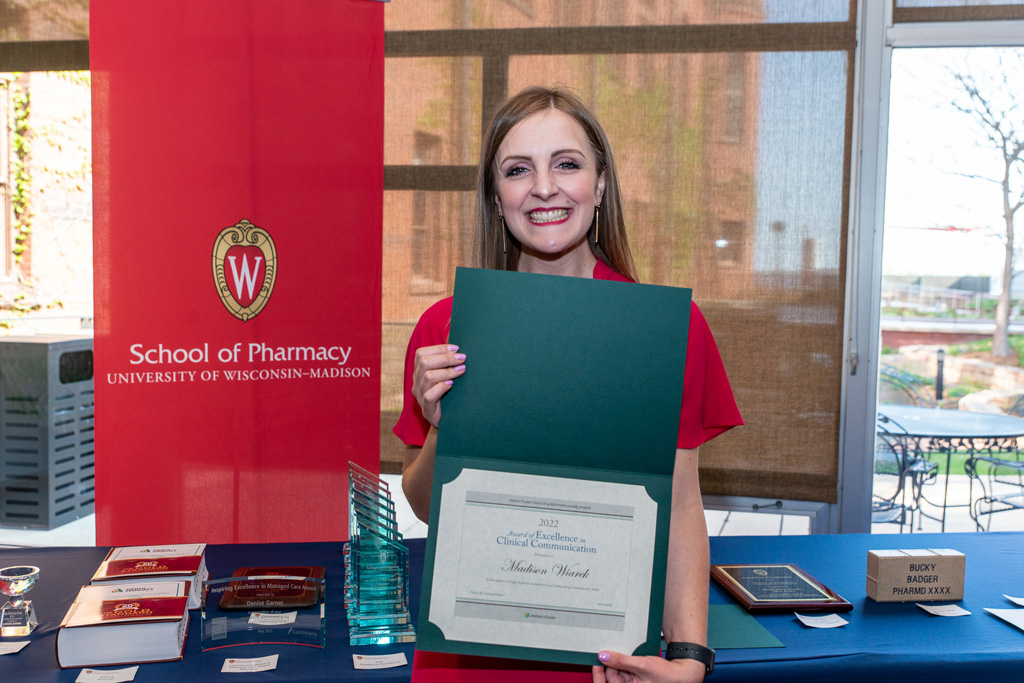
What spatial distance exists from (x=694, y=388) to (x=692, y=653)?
1.25 ft

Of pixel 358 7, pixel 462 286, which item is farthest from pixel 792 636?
pixel 358 7

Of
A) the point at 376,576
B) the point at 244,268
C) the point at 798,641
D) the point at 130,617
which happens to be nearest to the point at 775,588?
the point at 798,641

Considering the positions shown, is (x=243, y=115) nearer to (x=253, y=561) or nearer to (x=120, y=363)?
(x=120, y=363)

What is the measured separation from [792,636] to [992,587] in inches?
26.3

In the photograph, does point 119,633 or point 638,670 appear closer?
point 638,670

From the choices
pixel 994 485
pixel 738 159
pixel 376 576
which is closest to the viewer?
pixel 376 576

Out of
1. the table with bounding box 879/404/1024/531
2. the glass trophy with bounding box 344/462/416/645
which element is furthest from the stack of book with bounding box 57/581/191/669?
the table with bounding box 879/404/1024/531

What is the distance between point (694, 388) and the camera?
1.13m

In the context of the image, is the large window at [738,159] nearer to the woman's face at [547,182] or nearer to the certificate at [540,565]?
the woman's face at [547,182]

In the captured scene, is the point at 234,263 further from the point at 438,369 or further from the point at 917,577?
the point at 917,577

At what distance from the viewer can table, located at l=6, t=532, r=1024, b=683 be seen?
1.39 m

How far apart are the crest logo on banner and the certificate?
198 centimetres

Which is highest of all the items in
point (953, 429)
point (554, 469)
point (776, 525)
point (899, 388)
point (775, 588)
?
point (554, 469)

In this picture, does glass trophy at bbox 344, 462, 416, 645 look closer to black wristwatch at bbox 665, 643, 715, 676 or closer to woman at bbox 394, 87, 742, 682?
woman at bbox 394, 87, 742, 682
